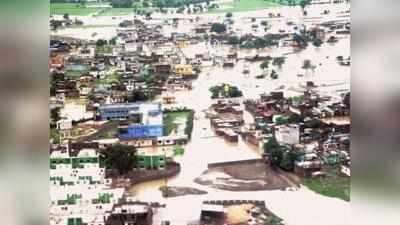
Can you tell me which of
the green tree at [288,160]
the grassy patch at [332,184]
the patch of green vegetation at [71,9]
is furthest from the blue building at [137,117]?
the grassy patch at [332,184]

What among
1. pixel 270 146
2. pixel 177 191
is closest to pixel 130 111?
pixel 177 191

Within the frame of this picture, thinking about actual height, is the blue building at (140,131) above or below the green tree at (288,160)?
above

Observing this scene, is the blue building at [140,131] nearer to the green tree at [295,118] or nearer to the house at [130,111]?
the house at [130,111]

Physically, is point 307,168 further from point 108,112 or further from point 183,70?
point 108,112

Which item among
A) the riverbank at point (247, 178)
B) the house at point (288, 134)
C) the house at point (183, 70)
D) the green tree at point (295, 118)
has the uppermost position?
the house at point (183, 70)

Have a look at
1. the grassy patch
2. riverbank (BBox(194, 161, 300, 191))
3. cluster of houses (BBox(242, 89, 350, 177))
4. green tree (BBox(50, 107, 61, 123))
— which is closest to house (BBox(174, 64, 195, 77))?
cluster of houses (BBox(242, 89, 350, 177))
